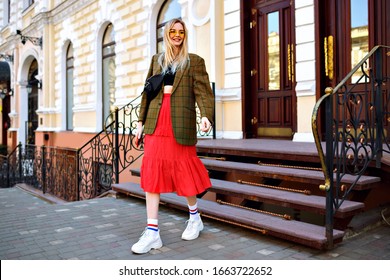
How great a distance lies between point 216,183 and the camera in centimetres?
505

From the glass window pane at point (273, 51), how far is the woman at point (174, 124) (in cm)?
347

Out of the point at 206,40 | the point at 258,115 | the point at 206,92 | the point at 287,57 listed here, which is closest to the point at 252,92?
the point at 258,115

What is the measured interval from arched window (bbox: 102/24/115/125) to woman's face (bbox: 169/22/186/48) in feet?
27.6

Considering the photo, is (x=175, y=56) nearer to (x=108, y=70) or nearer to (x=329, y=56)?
(x=329, y=56)

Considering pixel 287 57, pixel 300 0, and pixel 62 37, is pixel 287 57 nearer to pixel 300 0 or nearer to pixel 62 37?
pixel 300 0

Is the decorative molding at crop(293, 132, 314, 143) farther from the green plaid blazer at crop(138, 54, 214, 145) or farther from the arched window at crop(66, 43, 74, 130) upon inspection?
the arched window at crop(66, 43, 74, 130)

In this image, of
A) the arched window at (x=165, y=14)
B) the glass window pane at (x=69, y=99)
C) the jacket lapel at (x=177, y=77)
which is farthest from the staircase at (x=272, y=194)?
the glass window pane at (x=69, y=99)

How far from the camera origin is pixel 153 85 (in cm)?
380

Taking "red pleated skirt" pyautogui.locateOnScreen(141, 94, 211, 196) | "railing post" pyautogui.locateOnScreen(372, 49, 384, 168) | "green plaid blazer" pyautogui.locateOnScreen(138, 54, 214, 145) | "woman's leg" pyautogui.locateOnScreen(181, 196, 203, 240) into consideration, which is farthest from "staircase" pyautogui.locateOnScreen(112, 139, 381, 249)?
"green plaid blazer" pyautogui.locateOnScreen(138, 54, 214, 145)

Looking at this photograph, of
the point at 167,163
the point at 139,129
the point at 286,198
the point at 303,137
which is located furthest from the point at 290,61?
the point at 167,163

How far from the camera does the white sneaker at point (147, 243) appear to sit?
3.54 meters

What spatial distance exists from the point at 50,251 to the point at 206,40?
5.50 m

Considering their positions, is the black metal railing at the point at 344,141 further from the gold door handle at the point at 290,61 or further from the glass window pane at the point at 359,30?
the gold door handle at the point at 290,61

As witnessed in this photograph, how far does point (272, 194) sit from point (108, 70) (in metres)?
8.97
